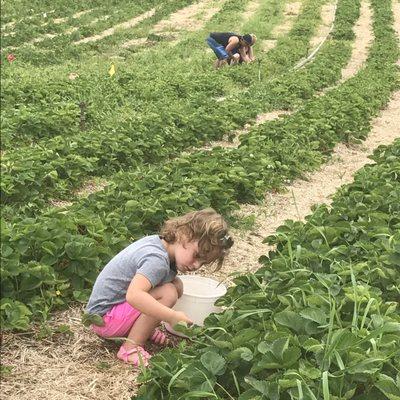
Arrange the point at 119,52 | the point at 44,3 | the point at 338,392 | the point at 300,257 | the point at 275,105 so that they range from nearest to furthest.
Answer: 1. the point at 338,392
2. the point at 300,257
3. the point at 275,105
4. the point at 119,52
5. the point at 44,3

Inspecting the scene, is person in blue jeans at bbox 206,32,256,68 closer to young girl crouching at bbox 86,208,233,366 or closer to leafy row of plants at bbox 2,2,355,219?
leafy row of plants at bbox 2,2,355,219

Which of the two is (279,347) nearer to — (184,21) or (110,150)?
(110,150)

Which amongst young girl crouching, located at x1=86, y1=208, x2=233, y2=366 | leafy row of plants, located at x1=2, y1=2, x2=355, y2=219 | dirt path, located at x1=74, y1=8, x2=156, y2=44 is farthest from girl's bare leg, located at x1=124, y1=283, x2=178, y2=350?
dirt path, located at x1=74, y1=8, x2=156, y2=44

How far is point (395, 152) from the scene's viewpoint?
7.74 m

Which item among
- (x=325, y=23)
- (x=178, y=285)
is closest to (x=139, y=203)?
(x=178, y=285)

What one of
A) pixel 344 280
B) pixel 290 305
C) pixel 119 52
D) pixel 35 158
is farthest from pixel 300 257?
pixel 119 52

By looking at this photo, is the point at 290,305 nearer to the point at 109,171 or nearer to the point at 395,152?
the point at 109,171

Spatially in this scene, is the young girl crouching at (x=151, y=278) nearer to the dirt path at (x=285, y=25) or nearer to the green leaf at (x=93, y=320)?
the green leaf at (x=93, y=320)

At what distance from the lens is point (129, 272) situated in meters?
3.81

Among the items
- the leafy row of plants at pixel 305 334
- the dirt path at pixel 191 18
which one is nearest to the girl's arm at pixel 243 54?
the dirt path at pixel 191 18

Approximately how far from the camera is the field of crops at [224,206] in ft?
9.25

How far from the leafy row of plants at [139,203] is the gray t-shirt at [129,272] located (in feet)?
1.35

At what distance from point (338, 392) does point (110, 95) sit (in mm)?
9237

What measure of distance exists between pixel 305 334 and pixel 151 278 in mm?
1040
